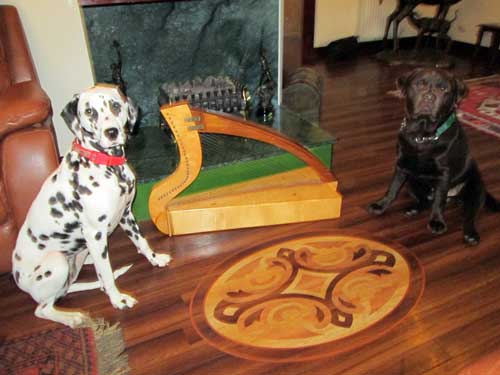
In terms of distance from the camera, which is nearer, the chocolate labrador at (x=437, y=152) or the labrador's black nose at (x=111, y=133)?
the labrador's black nose at (x=111, y=133)

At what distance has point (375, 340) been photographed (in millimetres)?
1736

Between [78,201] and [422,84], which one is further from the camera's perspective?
[422,84]

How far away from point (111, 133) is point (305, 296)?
1.05m

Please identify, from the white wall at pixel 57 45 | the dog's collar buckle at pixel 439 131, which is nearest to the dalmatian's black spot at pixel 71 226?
the white wall at pixel 57 45

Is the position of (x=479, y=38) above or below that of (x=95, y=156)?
below

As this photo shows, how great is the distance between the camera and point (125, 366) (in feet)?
5.44

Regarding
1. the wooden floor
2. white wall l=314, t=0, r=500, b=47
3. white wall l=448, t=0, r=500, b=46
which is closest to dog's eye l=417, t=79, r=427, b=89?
the wooden floor

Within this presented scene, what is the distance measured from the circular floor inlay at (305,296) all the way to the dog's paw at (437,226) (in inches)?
10.2

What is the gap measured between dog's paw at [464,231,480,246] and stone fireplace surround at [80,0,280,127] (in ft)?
5.92

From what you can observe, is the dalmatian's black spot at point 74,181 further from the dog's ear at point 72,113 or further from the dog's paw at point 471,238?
the dog's paw at point 471,238

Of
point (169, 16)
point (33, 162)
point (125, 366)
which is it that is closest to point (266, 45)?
point (169, 16)

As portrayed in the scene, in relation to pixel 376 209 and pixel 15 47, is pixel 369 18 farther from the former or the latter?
pixel 15 47

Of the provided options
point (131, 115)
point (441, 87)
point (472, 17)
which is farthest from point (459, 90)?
point (472, 17)

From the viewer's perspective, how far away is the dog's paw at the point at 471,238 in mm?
2258
